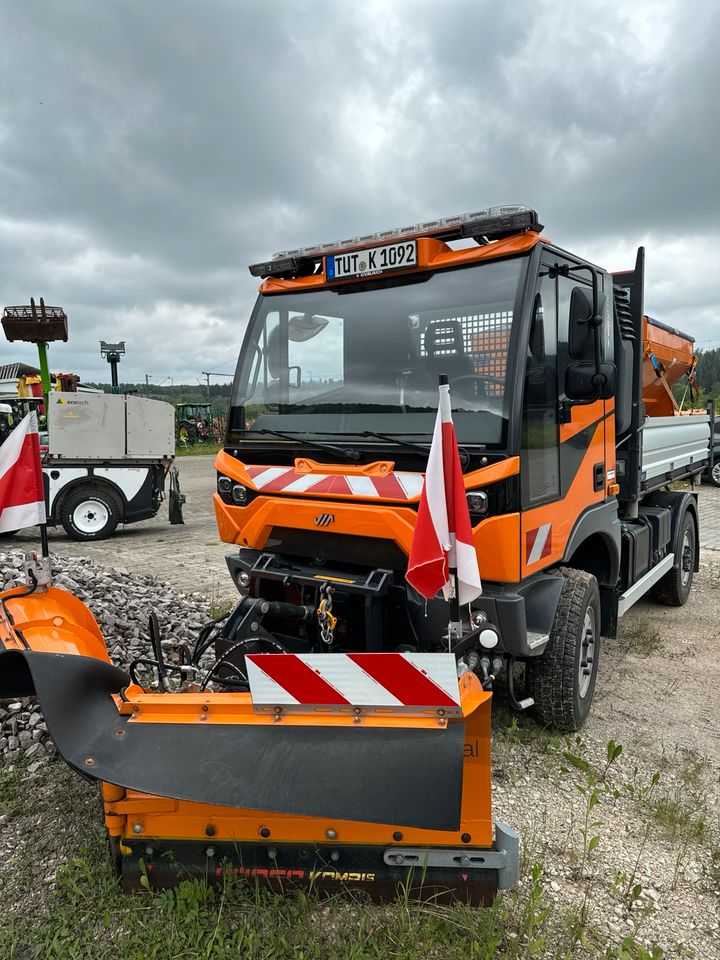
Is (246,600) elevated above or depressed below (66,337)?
below

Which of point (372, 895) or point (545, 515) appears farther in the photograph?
point (545, 515)

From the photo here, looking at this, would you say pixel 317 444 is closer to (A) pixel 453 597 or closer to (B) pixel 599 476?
(A) pixel 453 597

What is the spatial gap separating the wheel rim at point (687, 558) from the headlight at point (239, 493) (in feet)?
14.7

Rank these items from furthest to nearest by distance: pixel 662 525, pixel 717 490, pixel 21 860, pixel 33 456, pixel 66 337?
pixel 717 490 < pixel 66 337 < pixel 662 525 < pixel 33 456 < pixel 21 860

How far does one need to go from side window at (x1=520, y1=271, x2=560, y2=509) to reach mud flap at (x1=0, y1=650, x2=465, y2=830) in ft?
4.65

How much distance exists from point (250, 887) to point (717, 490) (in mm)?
15271

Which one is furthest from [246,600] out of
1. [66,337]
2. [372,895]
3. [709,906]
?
[66,337]

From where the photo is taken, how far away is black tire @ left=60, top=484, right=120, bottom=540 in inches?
397

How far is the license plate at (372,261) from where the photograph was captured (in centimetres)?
351

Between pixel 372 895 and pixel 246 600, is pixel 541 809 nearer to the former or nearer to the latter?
pixel 372 895

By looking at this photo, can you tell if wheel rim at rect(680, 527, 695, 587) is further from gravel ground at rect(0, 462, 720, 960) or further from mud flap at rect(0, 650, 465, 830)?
mud flap at rect(0, 650, 465, 830)

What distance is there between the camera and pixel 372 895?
92.7 inches

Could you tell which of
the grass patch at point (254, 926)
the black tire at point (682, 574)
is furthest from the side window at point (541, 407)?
the black tire at point (682, 574)

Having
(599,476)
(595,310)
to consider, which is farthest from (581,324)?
(599,476)
